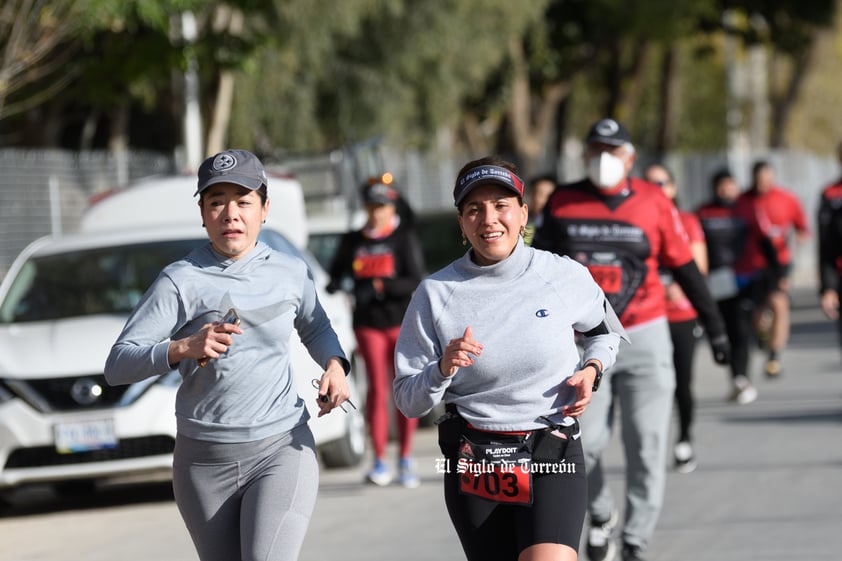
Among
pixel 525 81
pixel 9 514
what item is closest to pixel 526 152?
pixel 525 81

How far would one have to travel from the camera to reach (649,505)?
8.25 m

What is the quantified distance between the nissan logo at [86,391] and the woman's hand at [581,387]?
5.67 m

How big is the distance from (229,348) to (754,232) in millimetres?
11908

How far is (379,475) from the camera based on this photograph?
11633mm

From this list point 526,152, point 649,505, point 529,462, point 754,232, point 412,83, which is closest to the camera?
point 529,462

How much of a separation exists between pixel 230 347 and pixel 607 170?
302 centimetres

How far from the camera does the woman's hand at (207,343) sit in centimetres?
513

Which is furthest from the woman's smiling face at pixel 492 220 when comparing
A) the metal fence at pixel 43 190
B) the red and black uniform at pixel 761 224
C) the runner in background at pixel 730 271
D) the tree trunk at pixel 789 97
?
the tree trunk at pixel 789 97

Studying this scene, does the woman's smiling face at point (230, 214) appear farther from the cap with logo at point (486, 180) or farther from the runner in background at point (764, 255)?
the runner in background at point (764, 255)

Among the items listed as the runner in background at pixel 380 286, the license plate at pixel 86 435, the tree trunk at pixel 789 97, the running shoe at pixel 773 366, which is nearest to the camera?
the license plate at pixel 86 435

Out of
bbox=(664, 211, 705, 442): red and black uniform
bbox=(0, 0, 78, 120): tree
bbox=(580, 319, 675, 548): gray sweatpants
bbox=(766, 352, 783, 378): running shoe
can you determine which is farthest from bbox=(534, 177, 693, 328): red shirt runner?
bbox=(766, 352, 783, 378): running shoe

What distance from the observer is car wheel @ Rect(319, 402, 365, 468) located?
12.4 meters

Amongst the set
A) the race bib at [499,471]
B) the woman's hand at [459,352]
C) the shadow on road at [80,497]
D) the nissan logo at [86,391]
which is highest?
the woman's hand at [459,352]

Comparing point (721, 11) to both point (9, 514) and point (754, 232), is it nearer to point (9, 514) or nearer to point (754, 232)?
point (754, 232)
